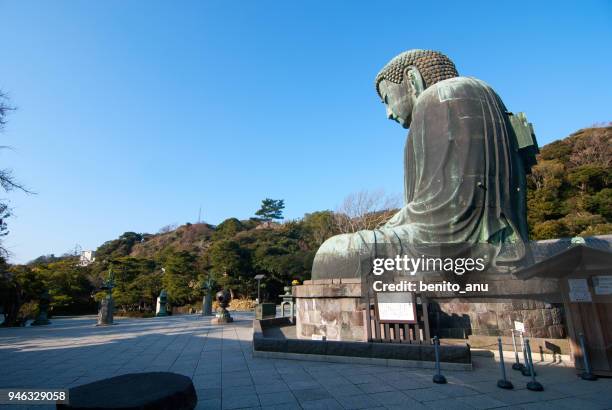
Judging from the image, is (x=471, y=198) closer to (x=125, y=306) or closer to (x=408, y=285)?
(x=408, y=285)

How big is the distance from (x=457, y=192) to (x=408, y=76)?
3963 millimetres

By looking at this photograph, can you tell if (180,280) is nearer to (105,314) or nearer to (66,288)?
(66,288)

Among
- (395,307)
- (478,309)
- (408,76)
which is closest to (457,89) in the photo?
(408,76)

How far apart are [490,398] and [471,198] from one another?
3.97 metres

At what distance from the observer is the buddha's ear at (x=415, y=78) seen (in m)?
8.57

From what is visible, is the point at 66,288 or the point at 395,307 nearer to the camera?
the point at 395,307

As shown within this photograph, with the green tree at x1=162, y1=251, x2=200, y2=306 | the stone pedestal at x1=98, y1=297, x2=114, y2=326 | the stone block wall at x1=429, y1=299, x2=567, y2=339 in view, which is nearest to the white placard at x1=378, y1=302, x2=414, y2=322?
the stone block wall at x1=429, y1=299, x2=567, y2=339

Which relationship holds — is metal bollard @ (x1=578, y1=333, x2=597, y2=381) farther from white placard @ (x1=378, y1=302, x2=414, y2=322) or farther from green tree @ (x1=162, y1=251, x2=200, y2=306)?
green tree @ (x1=162, y1=251, x2=200, y2=306)

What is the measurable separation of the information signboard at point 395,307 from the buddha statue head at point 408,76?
5.52m

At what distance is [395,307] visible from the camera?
526 cm

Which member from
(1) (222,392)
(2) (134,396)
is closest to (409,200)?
(1) (222,392)

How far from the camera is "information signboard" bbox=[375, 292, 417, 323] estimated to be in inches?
203

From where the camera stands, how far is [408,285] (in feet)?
19.6

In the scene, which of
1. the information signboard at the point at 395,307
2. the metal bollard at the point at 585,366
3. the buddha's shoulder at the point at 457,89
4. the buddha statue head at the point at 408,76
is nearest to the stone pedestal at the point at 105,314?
the information signboard at the point at 395,307
